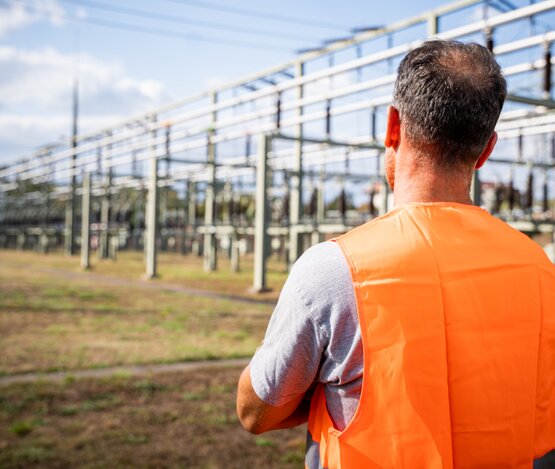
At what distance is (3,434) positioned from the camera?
11.6 ft

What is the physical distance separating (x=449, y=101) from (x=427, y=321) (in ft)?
1.44

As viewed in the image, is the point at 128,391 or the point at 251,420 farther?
the point at 128,391

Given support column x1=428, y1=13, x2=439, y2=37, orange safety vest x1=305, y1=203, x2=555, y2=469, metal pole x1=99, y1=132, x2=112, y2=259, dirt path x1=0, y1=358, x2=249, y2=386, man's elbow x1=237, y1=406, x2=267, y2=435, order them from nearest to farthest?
1. orange safety vest x1=305, y1=203, x2=555, y2=469
2. man's elbow x1=237, y1=406, x2=267, y2=435
3. dirt path x1=0, y1=358, x2=249, y2=386
4. support column x1=428, y1=13, x2=439, y2=37
5. metal pole x1=99, y1=132, x2=112, y2=259

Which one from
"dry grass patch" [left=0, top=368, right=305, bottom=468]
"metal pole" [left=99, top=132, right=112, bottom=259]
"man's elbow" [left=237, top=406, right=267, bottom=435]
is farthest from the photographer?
"metal pole" [left=99, top=132, right=112, bottom=259]

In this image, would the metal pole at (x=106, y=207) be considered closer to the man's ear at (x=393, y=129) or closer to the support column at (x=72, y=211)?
the support column at (x=72, y=211)

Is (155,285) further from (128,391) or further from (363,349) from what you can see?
(363,349)

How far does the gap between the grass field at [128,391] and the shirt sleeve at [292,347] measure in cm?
222

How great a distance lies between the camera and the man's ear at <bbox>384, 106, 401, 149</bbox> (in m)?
1.27

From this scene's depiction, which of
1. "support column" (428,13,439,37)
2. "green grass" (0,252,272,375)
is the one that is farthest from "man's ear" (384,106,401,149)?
"support column" (428,13,439,37)

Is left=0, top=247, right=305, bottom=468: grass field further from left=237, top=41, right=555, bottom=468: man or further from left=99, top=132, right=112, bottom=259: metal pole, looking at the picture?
left=99, top=132, right=112, bottom=259: metal pole

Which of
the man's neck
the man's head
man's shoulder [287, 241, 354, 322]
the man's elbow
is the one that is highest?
the man's head

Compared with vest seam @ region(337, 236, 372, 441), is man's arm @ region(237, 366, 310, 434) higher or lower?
lower

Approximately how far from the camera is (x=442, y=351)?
1093mm

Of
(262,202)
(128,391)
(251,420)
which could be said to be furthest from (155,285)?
(251,420)
